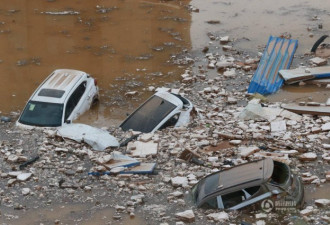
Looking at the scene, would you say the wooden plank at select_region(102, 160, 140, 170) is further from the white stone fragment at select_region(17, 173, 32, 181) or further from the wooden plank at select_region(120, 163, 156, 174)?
the white stone fragment at select_region(17, 173, 32, 181)

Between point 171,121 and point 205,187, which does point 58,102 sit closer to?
point 171,121

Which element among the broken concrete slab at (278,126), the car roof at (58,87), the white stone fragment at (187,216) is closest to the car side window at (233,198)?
the white stone fragment at (187,216)

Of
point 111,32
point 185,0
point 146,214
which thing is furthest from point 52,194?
point 185,0

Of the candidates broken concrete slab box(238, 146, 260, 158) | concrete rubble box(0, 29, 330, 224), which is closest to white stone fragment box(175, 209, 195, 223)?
concrete rubble box(0, 29, 330, 224)

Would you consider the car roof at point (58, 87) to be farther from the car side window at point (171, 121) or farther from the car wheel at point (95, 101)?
the car side window at point (171, 121)

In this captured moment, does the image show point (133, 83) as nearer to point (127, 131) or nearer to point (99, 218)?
point (127, 131)

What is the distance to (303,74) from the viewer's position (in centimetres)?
1950

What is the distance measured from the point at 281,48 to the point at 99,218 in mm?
11252

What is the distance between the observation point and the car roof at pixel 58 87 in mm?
16750

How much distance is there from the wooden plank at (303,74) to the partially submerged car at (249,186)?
7811 millimetres

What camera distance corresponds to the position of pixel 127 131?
52.6 feet

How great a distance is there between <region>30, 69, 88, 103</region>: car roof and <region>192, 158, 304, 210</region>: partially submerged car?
6.08 m

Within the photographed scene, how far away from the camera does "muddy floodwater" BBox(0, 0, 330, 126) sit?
20.3 meters

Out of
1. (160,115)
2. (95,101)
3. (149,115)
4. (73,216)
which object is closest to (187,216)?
(73,216)
